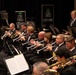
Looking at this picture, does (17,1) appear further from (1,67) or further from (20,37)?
(1,67)

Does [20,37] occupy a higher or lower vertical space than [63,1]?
lower

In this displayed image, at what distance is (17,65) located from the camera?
214 inches

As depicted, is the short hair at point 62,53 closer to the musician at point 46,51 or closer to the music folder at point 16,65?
the music folder at point 16,65

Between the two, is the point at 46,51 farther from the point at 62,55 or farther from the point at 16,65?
the point at 62,55

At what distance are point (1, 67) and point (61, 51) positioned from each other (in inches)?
48.3

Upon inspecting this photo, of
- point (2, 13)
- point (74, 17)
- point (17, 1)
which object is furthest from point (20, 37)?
point (17, 1)

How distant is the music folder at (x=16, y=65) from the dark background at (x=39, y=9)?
11398mm

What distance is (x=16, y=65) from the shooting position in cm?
541

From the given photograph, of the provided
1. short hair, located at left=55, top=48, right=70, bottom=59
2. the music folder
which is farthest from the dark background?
short hair, located at left=55, top=48, right=70, bottom=59

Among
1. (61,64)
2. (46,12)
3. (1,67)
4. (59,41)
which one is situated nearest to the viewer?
(61,64)

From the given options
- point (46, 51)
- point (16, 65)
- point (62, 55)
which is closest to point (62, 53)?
point (62, 55)

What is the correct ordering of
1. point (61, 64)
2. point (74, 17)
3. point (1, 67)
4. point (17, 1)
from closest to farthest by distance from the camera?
point (61, 64) < point (1, 67) < point (74, 17) < point (17, 1)

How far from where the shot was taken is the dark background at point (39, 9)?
56.5 ft

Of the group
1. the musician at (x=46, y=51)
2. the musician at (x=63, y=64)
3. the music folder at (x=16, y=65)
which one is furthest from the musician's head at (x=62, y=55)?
the musician at (x=46, y=51)
